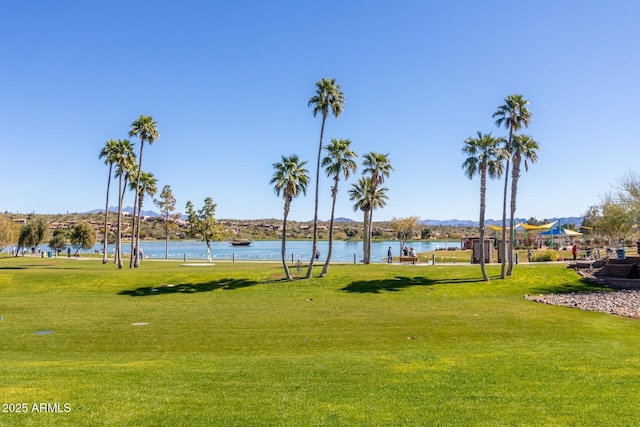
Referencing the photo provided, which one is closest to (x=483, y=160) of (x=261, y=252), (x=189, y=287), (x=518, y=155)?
(x=518, y=155)

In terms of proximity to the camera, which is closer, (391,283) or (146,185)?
(391,283)

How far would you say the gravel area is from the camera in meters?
25.0

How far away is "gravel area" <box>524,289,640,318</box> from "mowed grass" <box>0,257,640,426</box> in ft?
4.76

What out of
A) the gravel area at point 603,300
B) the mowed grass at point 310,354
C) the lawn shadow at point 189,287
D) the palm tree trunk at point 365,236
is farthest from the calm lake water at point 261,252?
the gravel area at point 603,300

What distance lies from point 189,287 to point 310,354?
18.9 metres

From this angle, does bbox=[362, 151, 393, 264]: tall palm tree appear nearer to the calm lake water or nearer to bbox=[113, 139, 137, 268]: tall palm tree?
the calm lake water

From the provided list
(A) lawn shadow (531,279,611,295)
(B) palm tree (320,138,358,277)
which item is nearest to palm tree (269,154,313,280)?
(B) palm tree (320,138,358,277)

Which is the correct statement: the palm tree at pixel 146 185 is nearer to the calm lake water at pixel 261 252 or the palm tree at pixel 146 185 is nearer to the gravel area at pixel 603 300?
the calm lake water at pixel 261 252

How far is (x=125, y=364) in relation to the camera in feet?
45.3

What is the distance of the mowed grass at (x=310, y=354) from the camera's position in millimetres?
9367

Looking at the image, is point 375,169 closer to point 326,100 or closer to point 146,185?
point 326,100

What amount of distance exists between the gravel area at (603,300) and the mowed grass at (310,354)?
4.76ft

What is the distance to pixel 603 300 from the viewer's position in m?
28.2

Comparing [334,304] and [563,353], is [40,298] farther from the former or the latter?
[563,353]
